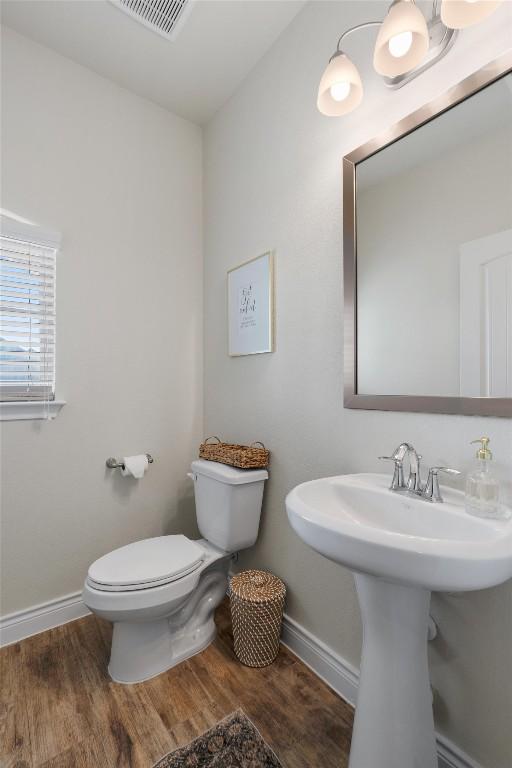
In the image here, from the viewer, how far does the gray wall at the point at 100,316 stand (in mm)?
1688

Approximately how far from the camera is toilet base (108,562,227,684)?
1.41m

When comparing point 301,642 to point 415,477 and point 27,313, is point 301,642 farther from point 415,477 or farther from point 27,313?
point 27,313

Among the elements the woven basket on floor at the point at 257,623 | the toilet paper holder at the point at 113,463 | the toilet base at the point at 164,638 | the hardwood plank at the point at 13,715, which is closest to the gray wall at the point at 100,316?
the toilet paper holder at the point at 113,463

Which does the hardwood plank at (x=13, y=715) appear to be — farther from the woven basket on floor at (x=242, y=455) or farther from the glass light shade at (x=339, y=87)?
the glass light shade at (x=339, y=87)

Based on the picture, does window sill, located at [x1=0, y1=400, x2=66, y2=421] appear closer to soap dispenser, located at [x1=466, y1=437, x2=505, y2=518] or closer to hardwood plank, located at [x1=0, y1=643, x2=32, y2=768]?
hardwood plank, located at [x1=0, y1=643, x2=32, y2=768]

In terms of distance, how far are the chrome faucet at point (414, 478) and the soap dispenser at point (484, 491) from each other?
70 millimetres

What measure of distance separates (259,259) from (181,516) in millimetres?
1484

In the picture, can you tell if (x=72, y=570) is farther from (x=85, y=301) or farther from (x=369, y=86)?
(x=369, y=86)

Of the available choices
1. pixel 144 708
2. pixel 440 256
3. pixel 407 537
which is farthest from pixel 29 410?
pixel 440 256

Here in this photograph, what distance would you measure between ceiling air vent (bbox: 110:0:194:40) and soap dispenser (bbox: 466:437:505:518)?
1.98m

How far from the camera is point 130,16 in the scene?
1573 mm

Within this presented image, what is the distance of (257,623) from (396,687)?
2.17 ft

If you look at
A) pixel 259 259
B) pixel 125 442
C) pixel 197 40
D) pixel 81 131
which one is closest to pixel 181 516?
pixel 125 442

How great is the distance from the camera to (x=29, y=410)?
168 cm
